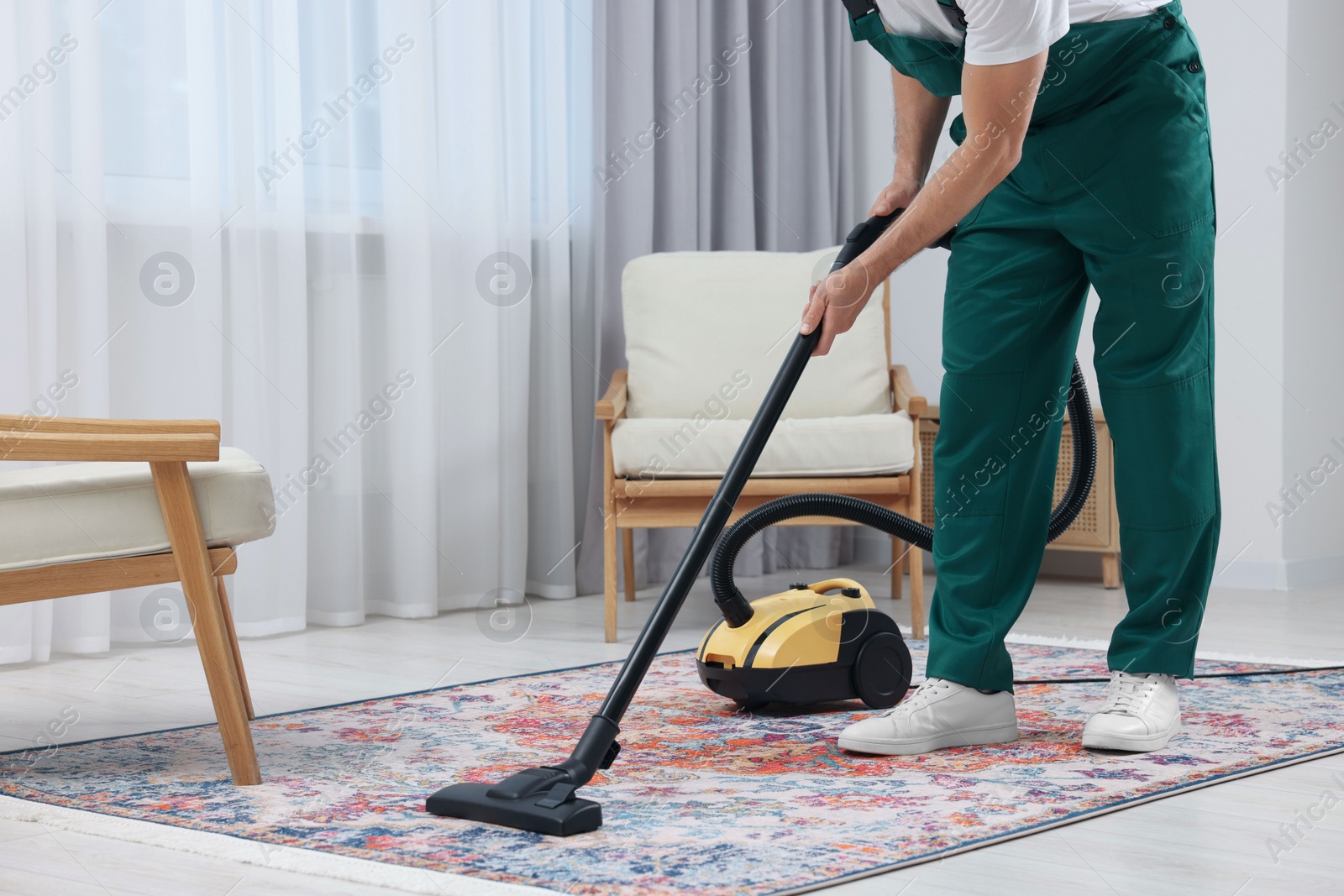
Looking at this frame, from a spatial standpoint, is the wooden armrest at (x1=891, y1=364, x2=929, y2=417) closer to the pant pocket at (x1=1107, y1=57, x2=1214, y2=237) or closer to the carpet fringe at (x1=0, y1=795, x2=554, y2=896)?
the pant pocket at (x1=1107, y1=57, x2=1214, y2=237)

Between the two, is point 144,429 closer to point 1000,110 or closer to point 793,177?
point 1000,110

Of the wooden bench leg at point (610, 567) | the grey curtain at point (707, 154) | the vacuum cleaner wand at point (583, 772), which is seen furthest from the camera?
the grey curtain at point (707, 154)

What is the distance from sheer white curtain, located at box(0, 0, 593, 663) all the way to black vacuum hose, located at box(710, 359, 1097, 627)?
1.22 meters

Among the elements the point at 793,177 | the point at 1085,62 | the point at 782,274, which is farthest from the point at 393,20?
the point at 1085,62

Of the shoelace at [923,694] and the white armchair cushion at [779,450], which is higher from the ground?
the white armchair cushion at [779,450]

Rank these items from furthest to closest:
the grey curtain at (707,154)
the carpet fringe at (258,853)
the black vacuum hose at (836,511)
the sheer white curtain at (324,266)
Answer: the grey curtain at (707,154) < the sheer white curtain at (324,266) < the black vacuum hose at (836,511) < the carpet fringe at (258,853)

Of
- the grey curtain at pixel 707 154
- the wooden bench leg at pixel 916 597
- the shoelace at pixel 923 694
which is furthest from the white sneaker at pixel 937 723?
the grey curtain at pixel 707 154

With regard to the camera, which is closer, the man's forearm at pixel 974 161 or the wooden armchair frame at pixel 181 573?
the man's forearm at pixel 974 161

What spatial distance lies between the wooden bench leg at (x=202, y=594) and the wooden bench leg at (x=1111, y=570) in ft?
8.17

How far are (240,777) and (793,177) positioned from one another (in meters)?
2.73

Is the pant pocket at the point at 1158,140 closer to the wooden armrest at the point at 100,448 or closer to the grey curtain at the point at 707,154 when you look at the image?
the wooden armrest at the point at 100,448

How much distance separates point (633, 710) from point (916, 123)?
34.3 inches

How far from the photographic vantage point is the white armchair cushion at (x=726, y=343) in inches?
125

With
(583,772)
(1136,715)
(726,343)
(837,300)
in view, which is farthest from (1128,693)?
(726,343)
